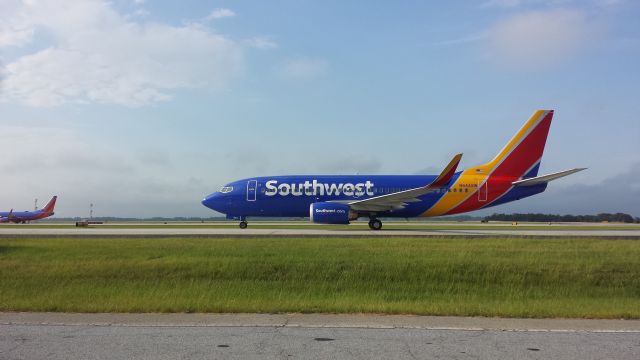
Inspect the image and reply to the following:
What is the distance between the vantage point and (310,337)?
7.55m

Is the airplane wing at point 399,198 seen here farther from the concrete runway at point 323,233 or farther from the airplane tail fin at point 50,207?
the airplane tail fin at point 50,207

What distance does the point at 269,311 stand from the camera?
10469mm

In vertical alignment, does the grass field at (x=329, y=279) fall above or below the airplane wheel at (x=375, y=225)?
below

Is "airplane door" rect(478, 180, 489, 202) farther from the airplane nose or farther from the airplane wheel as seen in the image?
the airplane nose

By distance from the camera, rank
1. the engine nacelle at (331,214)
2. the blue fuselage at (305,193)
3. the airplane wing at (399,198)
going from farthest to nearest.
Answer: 1. the blue fuselage at (305,193)
2. the engine nacelle at (331,214)
3. the airplane wing at (399,198)

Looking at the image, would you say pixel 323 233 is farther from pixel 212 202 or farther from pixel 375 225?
pixel 212 202

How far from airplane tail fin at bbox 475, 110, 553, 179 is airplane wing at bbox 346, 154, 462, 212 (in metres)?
4.83

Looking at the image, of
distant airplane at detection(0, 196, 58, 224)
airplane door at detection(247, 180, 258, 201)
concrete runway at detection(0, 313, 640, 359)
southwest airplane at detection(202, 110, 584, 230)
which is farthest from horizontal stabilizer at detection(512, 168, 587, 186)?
distant airplane at detection(0, 196, 58, 224)

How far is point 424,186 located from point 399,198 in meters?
2.01

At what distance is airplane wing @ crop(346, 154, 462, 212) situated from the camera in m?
31.8

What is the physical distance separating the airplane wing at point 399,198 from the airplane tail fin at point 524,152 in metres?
4.83

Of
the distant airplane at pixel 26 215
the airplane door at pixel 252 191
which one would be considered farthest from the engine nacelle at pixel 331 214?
the distant airplane at pixel 26 215

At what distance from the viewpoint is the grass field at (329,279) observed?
1105 cm

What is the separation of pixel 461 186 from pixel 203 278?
24305 millimetres
